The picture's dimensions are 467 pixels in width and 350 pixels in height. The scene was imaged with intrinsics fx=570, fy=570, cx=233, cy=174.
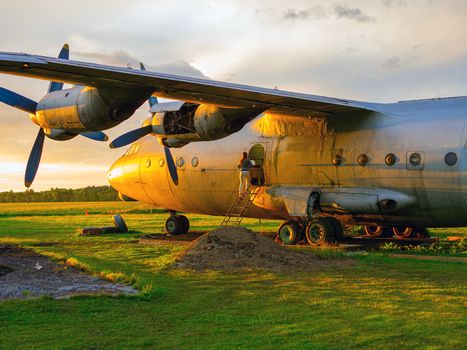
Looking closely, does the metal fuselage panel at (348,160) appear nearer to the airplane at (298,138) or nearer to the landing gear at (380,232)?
the airplane at (298,138)

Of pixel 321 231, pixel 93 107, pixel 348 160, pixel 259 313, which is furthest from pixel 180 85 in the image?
pixel 259 313

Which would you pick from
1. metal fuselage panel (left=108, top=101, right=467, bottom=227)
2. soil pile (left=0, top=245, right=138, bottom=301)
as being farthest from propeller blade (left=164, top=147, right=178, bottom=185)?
soil pile (left=0, top=245, right=138, bottom=301)

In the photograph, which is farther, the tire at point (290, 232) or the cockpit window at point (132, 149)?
the cockpit window at point (132, 149)

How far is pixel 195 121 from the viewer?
17.9m

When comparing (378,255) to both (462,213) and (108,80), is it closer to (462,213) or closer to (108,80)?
(462,213)

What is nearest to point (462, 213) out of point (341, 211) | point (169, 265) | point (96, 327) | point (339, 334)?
point (341, 211)

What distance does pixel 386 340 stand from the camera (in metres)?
7.07

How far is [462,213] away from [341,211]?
11.7 feet

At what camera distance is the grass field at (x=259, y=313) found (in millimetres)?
7148

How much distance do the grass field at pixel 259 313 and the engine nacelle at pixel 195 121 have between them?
5.85 meters

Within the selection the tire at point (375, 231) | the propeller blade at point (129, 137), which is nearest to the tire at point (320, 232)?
the tire at point (375, 231)

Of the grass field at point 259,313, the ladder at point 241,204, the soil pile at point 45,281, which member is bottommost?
the grass field at point 259,313

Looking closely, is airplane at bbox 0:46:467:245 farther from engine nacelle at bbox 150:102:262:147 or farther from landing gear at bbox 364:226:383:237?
landing gear at bbox 364:226:383:237

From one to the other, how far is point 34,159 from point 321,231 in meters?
9.20
